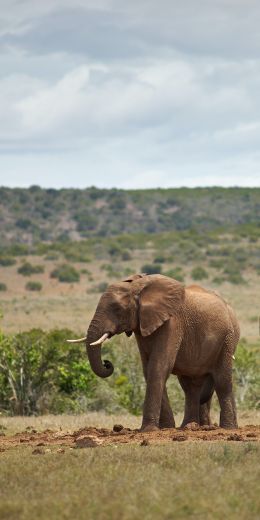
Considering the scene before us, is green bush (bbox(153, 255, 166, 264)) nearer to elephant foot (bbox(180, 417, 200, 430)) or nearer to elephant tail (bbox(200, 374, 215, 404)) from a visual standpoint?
elephant tail (bbox(200, 374, 215, 404))

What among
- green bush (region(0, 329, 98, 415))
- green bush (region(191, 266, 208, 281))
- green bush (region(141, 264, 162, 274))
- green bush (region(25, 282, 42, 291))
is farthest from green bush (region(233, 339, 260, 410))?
green bush (region(141, 264, 162, 274))

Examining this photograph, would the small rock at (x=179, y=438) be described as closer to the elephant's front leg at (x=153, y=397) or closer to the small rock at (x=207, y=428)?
the elephant's front leg at (x=153, y=397)

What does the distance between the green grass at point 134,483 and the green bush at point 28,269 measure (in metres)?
62.2

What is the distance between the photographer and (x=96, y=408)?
24.4 m

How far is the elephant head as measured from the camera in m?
15.9

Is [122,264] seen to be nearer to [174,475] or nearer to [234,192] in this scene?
[234,192]

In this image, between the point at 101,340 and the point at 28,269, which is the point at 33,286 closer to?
the point at 28,269

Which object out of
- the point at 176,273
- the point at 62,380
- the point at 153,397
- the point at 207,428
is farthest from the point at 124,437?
the point at 176,273

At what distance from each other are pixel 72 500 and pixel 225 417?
630 centimetres

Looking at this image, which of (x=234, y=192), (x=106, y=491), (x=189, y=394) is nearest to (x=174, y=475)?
(x=106, y=491)

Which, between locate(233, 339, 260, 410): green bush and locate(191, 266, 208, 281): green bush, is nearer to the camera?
locate(233, 339, 260, 410): green bush

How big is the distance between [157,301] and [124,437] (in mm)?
1943

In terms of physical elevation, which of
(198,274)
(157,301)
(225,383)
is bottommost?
(198,274)

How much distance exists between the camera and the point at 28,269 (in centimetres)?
7644
